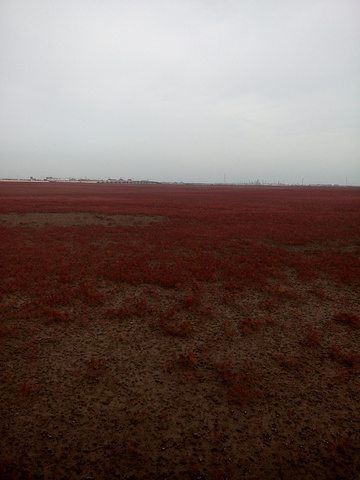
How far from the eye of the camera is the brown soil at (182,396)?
14.0 ft

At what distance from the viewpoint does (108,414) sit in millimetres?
5090

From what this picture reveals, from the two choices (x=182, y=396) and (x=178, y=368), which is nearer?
(x=182, y=396)

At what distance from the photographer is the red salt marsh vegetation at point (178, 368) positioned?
14.3 ft

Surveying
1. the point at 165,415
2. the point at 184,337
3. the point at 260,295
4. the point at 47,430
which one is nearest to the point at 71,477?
the point at 47,430

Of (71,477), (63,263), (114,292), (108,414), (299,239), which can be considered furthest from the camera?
(299,239)

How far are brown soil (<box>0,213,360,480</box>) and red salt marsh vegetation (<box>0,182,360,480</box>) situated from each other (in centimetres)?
2

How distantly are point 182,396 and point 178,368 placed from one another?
2.84ft

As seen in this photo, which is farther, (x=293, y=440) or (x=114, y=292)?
(x=114, y=292)

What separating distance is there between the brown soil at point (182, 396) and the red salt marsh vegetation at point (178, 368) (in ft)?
0.08

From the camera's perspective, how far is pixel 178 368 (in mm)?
6457

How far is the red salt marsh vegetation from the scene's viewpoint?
4352mm

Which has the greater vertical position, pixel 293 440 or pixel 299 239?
pixel 299 239

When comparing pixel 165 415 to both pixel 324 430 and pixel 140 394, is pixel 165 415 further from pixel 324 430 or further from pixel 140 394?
pixel 324 430

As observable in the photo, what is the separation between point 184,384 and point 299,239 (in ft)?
56.1
